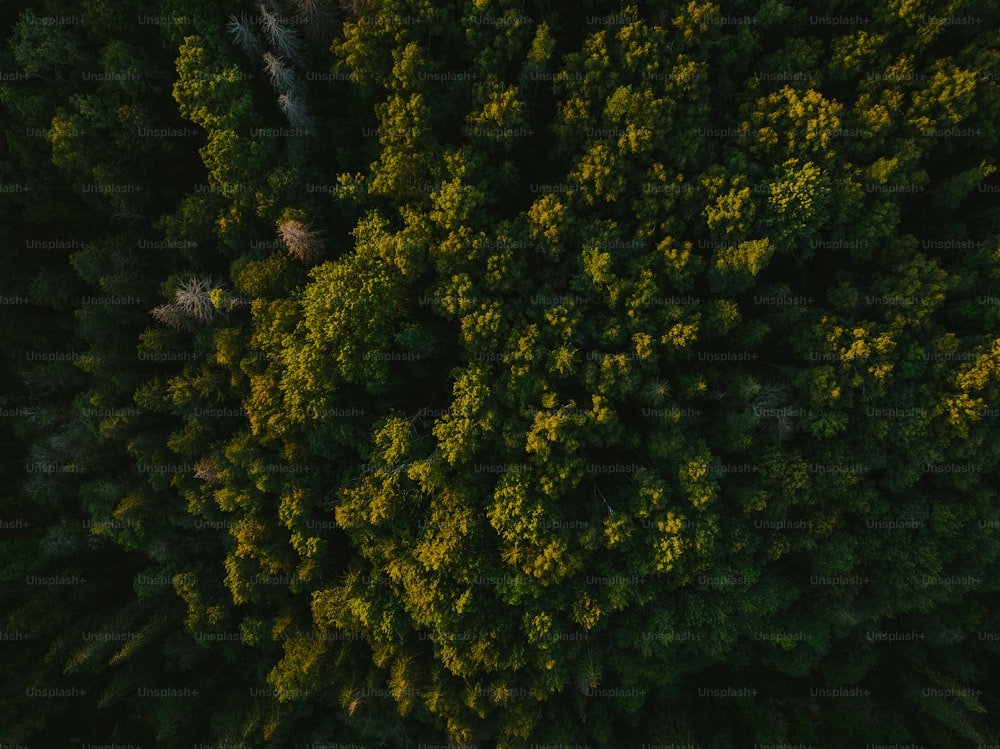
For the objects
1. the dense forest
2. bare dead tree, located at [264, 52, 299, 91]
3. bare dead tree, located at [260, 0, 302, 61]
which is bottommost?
the dense forest

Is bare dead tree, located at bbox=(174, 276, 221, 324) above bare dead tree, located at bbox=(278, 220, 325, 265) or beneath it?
beneath

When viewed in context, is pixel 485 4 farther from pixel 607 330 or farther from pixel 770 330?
pixel 770 330

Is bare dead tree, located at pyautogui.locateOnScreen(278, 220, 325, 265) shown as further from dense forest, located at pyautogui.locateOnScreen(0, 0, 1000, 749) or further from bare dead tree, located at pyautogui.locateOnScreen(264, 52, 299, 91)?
bare dead tree, located at pyautogui.locateOnScreen(264, 52, 299, 91)

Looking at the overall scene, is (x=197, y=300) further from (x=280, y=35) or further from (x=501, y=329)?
(x=501, y=329)

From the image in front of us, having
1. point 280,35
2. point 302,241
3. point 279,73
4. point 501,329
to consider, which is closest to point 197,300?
point 302,241

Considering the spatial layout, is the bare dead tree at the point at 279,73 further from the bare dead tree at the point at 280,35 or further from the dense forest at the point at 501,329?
the bare dead tree at the point at 280,35

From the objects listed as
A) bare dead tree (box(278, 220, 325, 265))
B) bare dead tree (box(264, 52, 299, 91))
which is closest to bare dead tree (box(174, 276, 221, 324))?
bare dead tree (box(278, 220, 325, 265))

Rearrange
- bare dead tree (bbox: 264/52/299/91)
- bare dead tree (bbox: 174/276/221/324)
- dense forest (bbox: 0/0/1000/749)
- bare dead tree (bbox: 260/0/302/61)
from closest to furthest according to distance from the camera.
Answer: bare dead tree (bbox: 260/0/302/61)
bare dead tree (bbox: 264/52/299/91)
dense forest (bbox: 0/0/1000/749)
bare dead tree (bbox: 174/276/221/324)

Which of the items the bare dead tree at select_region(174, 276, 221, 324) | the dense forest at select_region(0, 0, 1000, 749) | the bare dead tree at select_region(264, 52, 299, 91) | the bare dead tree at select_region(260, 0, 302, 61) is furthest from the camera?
the bare dead tree at select_region(174, 276, 221, 324)
